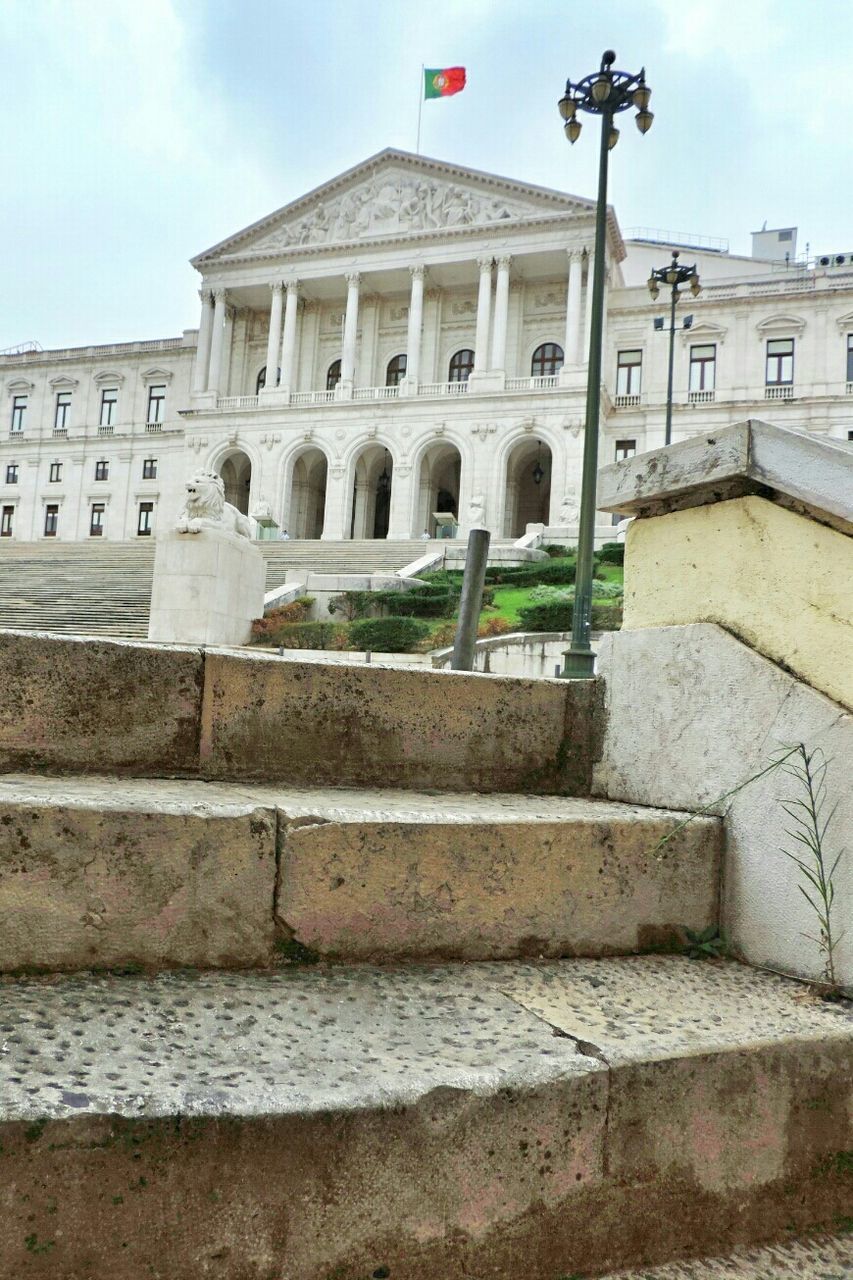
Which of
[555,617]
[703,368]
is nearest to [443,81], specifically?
[703,368]

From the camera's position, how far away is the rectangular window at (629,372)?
144 ft

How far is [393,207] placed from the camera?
1775 inches

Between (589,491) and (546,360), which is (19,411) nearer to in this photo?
(546,360)

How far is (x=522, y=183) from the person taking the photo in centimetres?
4212

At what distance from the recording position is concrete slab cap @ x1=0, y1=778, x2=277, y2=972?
1.81 m

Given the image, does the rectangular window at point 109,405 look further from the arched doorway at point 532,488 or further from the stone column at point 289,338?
the arched doorway at point 532,488

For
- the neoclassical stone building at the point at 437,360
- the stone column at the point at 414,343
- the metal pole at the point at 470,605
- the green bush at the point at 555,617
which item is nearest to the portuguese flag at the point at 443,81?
the neoclassical stone building at the point at 437,360

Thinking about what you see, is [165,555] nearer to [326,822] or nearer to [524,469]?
[326,822]

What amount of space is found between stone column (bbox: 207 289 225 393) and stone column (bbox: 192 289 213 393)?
306mm

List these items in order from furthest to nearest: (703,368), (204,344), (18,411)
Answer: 1. (18,411)
2. (204,344)
3. (703,368)

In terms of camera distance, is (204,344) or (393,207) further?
(204,344)

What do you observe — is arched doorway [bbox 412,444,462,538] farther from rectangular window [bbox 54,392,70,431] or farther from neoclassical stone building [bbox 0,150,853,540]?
rectangular window [bbox 54,392,70,431]

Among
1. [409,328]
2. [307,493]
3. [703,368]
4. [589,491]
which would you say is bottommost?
[589,491]

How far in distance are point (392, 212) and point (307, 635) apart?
3544 centimetres
